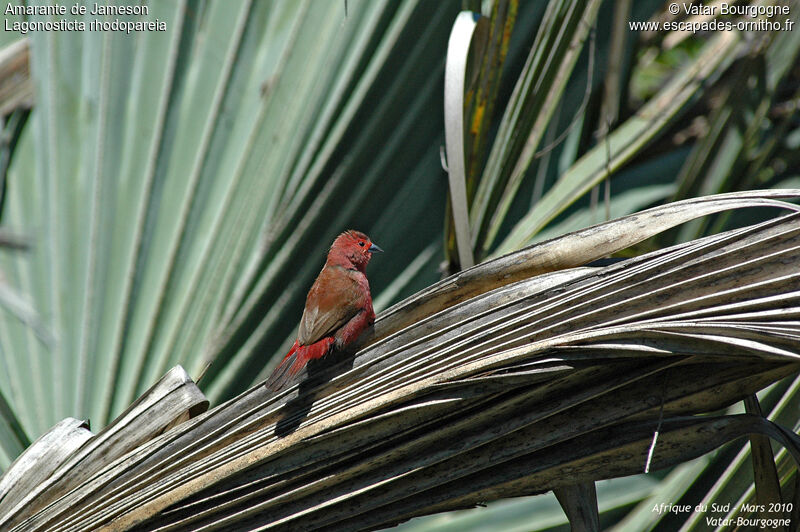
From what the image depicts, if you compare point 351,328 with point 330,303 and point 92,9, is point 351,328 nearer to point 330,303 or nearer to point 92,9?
point 330,303

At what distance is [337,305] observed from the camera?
1.90 meters

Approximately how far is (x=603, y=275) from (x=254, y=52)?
1.37m

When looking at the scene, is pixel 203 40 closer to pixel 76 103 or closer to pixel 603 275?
pixel 76 103

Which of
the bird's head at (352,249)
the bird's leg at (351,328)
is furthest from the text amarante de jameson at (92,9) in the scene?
the bird's leg at (351,328)

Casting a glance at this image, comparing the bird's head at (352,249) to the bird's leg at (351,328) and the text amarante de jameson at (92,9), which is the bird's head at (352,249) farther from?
the text amarante de jameson at (92,9)

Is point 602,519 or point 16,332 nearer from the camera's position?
point 16,332

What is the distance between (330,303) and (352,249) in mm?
392

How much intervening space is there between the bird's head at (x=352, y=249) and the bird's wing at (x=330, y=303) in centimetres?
3

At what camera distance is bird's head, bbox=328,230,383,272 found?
7.07ft

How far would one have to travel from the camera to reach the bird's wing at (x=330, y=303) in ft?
5.94

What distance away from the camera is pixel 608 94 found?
7.18 ft

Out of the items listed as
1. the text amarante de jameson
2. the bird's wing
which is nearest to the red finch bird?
the bird's wing

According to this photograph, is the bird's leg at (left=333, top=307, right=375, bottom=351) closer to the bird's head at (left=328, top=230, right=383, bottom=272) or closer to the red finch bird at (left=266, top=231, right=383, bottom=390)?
the red finch bird at (left=266, top=231, right=383, bottom=390)

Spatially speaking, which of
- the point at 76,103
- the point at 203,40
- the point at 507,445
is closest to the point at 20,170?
the point at 76,103
